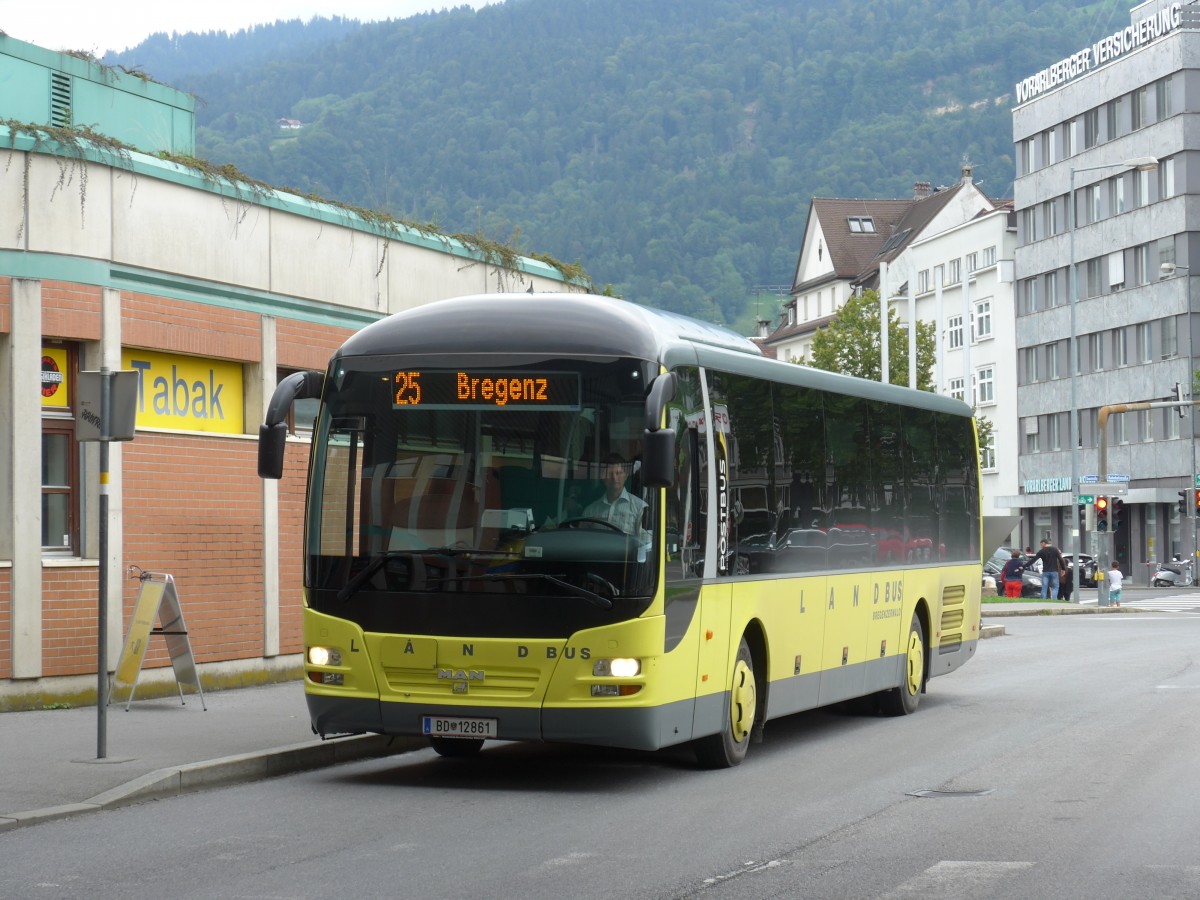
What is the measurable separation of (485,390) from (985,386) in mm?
77705

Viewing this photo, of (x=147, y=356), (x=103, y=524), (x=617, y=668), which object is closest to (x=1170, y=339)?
(x=147, y=356)

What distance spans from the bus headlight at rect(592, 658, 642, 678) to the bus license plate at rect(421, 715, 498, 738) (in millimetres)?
714

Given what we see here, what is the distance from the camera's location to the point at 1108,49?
76750 millimetres

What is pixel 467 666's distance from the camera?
11.9m

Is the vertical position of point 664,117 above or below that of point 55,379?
above

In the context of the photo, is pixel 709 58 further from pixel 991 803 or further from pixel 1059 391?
pixel 991 803

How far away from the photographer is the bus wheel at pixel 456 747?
13711mm

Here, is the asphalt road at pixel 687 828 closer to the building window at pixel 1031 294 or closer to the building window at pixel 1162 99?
the building window at pixel 1162 99

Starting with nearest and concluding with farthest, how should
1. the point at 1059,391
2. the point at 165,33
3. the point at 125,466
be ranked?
the point at 125,466 < the point at 1059,391 < the point at 165,33

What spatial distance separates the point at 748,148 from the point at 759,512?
544 feet

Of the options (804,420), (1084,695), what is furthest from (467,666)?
(1084,695)

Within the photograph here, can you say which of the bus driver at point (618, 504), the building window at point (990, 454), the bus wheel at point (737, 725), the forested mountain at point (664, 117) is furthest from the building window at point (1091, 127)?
the bus driver at point (618, 504)

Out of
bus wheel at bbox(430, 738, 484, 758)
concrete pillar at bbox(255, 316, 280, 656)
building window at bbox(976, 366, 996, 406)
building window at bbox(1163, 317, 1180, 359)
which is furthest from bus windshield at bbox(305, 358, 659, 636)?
building window at bbox(976, 366, 996, 406)

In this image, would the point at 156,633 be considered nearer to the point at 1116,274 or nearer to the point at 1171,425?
the point at 1171,425
